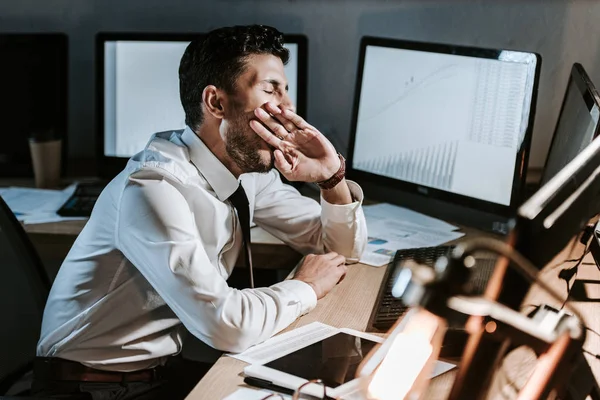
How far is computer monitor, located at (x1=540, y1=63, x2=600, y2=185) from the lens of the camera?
5.34ft

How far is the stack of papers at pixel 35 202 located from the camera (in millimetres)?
2237

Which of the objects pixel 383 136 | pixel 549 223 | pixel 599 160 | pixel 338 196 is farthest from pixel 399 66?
pixel 549 223

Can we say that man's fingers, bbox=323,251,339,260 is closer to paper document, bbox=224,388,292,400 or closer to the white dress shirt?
the white dress shirt

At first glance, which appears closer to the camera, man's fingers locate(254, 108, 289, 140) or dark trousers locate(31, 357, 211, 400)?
dark trousers locate(31, 357, 211, 400)

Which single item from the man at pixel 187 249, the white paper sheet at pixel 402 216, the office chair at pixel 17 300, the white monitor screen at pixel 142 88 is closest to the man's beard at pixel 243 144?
the man at pixel 187 249

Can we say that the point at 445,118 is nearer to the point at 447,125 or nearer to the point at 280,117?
the point at 447,125

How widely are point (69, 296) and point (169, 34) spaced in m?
1.04

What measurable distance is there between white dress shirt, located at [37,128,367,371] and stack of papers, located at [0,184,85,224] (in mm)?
546

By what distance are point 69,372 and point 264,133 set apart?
25.7 inches

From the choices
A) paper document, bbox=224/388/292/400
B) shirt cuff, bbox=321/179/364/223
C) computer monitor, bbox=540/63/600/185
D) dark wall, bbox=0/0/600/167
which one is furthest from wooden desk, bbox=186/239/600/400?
dark wall, bbox=0/0/600/167

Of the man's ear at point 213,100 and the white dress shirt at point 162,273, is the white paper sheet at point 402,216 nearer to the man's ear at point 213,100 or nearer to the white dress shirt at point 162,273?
the white dress shirt at point 162,273

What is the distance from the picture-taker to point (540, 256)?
98 cm

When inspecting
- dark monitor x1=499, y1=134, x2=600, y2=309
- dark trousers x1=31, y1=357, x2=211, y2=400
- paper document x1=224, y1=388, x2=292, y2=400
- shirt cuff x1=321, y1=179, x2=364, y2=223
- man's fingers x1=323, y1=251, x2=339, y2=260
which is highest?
dark monitor x1=499, y1=134, x2=600, y2=309

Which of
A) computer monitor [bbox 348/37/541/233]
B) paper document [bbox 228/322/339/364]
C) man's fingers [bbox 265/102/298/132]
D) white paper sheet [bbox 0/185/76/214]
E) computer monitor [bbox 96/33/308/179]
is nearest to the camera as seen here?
paper document [bbox 228/322/339/364]
